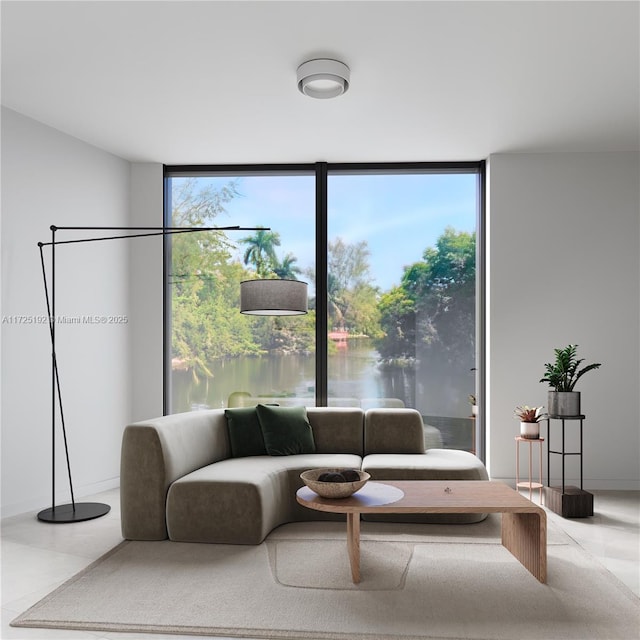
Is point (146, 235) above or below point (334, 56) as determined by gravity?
below

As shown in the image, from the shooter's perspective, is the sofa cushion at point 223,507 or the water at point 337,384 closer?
the sofa cushion at point 223,507

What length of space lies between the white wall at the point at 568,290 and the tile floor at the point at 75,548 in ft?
2.70

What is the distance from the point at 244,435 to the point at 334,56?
267 centimetres

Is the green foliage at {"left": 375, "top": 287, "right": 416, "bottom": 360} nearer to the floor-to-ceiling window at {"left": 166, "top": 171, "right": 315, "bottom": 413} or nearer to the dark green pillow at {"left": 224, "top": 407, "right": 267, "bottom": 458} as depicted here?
the floor-to-ceiling window at {"left": 166, "top": 171, "right": 315, "bottom": 413}

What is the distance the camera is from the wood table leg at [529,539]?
319 cm

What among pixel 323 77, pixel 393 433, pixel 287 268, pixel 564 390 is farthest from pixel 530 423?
pixel 323 77

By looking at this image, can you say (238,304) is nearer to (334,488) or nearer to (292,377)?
(292,377)

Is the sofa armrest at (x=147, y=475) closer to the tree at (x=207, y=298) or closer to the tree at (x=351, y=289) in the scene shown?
the tree at (x=207, y=298)

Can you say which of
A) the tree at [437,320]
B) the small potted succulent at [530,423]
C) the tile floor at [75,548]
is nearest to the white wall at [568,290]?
the tree at [437,320]

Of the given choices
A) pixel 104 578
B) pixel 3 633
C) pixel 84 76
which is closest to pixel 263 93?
pixel 84 76

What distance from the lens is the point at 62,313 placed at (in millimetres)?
5078

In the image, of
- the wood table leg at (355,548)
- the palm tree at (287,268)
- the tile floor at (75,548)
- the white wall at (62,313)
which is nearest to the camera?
the tile floor at (75,548)

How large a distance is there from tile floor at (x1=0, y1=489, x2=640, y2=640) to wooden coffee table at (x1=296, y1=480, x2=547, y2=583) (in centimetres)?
47

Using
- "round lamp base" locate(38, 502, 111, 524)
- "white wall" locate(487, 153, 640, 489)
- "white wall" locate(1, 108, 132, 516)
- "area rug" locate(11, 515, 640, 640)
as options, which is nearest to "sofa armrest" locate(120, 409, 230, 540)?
"area rug" locate(11, 515, 640, 640)
